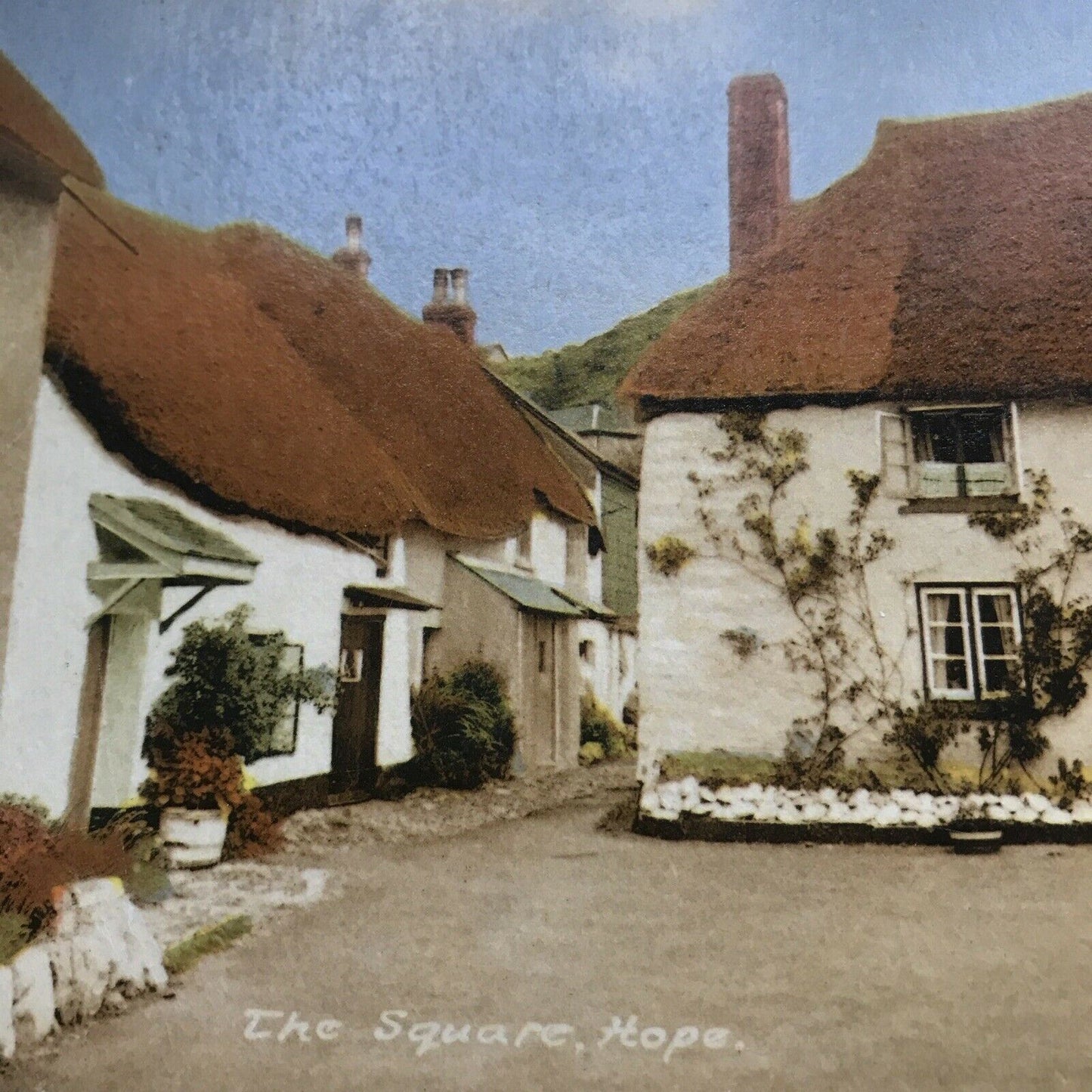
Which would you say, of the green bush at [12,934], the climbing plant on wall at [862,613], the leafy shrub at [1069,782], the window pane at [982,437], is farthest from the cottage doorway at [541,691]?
the green bush at [12,934]

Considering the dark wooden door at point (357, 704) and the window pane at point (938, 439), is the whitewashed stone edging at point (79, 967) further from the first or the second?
the window pane at point (938, 439)

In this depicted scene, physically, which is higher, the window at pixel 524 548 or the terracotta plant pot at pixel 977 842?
the window at pixel 524 548

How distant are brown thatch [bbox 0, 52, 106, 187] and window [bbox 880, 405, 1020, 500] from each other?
5.24 metres

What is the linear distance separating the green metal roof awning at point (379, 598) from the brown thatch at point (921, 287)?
2.29 metres

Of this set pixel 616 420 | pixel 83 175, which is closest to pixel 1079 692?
pixel 616 420

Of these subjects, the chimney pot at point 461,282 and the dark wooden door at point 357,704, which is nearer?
the chimney pot at point 461,282

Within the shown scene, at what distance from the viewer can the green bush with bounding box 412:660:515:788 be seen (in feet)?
18.9

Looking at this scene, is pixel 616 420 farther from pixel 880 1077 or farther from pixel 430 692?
pixel 880 1077

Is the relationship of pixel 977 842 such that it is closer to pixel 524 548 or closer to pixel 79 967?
pixel 524 548

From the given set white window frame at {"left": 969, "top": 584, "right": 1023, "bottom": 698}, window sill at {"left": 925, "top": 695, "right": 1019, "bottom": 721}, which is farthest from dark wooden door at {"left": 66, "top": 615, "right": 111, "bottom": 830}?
white window frame at {"left": 969, "top": 584, "right": 1023, "bottom": 698}

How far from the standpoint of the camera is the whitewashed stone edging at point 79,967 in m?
2.59

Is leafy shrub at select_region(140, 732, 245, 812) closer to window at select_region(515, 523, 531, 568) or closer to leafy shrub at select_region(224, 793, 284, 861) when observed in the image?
leafy shrub at select_region(224, 793, 284, 861)

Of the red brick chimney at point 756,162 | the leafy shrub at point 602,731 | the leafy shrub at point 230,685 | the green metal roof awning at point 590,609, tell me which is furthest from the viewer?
the leafy shrub at point 602,731

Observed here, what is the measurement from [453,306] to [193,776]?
284 centimetres
